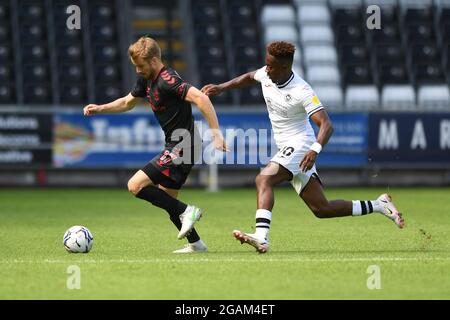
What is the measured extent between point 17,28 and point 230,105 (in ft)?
18.5

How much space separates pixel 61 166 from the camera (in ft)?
77.9

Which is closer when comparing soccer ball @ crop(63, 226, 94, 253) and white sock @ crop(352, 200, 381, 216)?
soccer ball @ crop(63, 226, 94, 253)

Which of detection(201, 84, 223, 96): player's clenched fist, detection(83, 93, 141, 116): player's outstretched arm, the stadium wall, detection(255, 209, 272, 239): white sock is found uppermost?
detection(201, 84, 223, 96): player's clenched fist

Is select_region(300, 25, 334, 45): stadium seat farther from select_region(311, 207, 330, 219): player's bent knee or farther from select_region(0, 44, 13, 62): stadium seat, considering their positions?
select_region(311, 207, 330, 219): player's bent knee

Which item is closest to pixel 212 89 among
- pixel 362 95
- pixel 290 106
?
pixel 290 106

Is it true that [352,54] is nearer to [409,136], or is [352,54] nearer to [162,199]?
[409,136]

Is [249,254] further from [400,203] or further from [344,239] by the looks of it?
[400,203]

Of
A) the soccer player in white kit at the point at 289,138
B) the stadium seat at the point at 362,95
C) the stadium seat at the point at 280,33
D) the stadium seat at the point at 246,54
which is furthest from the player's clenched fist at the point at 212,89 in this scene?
the stadium seat at the point at 280,33

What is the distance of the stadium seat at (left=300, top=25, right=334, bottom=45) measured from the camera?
92.0 ft

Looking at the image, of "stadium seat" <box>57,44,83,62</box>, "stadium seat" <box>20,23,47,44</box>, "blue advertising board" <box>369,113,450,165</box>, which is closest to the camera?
"blue advertising board" <box>369,113,450,165</box>

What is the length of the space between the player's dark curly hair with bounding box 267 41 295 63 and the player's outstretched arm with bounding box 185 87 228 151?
2.55 ft

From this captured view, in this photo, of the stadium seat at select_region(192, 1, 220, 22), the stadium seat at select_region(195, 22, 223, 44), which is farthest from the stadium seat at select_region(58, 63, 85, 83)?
the stadium seat at select_region(192, 1, 220, 22)

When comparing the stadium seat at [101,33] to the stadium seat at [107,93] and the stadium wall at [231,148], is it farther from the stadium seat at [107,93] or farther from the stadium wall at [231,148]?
the stadium wall at [231,148]

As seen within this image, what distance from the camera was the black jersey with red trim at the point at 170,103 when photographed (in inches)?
414
